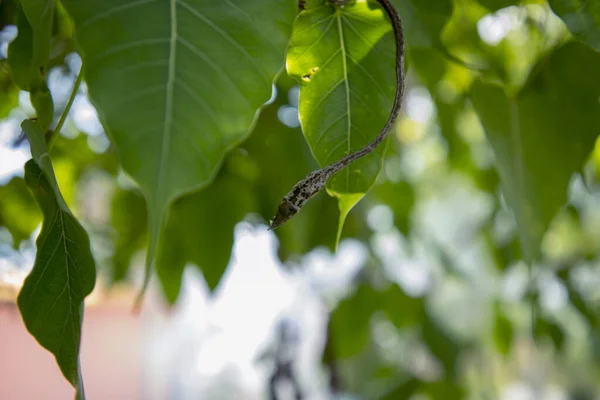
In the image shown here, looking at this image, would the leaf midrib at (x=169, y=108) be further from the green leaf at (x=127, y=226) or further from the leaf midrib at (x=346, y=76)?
the green leaf at (x=127, y=226)

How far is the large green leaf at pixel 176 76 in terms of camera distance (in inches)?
4.6

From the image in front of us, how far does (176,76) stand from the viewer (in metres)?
0.13

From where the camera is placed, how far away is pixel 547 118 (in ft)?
0.79

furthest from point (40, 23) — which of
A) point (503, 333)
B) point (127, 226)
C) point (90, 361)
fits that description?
point (90, 361)

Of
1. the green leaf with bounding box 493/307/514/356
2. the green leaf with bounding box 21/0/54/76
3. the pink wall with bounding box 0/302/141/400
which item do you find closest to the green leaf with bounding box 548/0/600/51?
the green leaf with bounding box 21/0/54/76

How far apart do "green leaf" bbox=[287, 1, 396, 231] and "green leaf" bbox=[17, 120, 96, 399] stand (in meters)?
0.07

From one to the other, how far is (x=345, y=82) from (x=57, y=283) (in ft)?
0.30

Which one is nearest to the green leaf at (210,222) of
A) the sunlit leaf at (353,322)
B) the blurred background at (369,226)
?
the blurred background at (369,226)

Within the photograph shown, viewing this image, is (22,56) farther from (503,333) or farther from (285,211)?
(503,333)

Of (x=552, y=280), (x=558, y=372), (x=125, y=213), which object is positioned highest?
(x=125, y=213)

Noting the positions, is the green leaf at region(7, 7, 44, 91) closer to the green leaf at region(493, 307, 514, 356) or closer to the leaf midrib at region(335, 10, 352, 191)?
the leaf midrib at region(335, 10, 352, 191)

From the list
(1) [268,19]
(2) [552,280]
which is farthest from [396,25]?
(2) [552,280]

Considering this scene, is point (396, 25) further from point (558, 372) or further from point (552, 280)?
point (558, 372)

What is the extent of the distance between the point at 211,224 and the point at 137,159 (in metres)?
0.28
